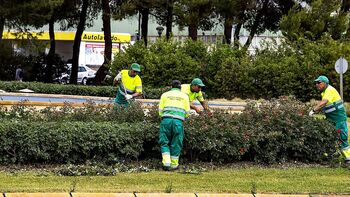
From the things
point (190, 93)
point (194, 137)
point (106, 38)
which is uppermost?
point (106, 38)

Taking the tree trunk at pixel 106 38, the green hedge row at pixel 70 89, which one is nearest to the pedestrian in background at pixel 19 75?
the tree trunk at pixel 106 38

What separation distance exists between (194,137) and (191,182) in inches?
61.0

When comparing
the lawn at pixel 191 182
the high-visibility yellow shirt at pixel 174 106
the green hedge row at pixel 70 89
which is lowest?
the green hedge row at pixel 70 89

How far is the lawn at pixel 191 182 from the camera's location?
801cm

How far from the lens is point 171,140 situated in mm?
9820

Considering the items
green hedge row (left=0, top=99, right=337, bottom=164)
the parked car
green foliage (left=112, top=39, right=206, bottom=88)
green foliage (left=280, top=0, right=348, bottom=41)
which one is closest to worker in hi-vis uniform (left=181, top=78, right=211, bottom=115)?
green hedge row (left=0, top=99, right=337, bottom=164)

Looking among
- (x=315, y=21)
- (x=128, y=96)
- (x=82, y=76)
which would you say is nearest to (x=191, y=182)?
(x=128, y=96)

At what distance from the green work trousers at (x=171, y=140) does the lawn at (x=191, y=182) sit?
299 mm

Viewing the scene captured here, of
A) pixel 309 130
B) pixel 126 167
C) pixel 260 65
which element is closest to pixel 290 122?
→ pixel 309 130

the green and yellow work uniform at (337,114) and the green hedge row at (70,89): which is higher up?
the green and yellow work uniform at (337,114)

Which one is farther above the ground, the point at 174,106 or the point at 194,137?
the point at 174,106

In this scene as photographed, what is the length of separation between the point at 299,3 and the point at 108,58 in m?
10.4

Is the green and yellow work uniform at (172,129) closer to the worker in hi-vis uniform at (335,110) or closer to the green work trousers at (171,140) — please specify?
the green work trousers at (171,140)

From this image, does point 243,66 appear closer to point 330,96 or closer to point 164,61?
point 164,61
